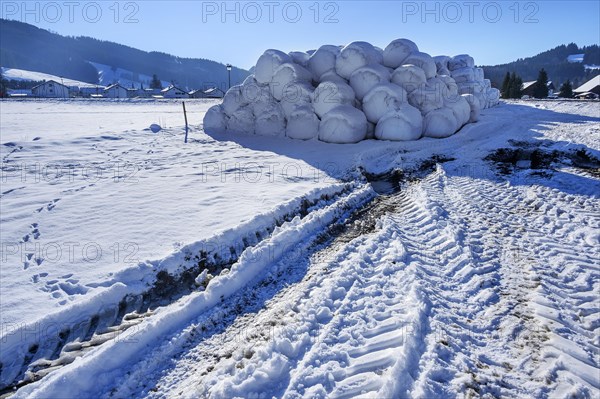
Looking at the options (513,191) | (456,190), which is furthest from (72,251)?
(513,191)

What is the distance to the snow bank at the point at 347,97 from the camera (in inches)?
494

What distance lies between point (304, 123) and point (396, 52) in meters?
5.27

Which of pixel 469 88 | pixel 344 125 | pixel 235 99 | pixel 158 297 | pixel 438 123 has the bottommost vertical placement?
pixel 158 297

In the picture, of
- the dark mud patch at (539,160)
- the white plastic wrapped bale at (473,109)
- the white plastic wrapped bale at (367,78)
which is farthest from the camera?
the white plastic wrapped bale at (473,109)

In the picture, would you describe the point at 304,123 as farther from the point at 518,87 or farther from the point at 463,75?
the point at 518,87

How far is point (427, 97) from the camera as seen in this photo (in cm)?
1321

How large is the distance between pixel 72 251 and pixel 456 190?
23.2 ft

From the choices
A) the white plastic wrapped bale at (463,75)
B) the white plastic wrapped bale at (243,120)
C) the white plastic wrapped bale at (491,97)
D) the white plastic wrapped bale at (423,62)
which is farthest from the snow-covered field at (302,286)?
the white plastic wrapped bale at (491,97)

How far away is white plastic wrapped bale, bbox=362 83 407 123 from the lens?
12.5m

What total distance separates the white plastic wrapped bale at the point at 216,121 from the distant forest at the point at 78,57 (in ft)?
400

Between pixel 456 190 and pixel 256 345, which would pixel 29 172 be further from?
pixel 456 190

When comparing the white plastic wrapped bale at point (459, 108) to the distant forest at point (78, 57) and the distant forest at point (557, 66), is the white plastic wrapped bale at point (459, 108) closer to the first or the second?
the distant forest at point (557, 66)

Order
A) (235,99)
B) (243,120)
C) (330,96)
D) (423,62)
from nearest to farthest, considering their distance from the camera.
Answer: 1. (330,96)
2. (423,62)
3. (243,120)
4. (235,99)

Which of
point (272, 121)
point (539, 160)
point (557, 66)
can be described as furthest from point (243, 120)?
point (557, 66)
